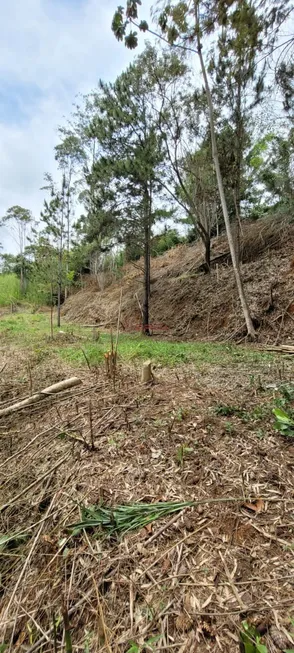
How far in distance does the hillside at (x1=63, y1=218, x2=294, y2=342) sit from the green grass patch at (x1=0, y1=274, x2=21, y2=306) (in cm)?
1009

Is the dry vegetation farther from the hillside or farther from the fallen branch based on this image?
the hillside

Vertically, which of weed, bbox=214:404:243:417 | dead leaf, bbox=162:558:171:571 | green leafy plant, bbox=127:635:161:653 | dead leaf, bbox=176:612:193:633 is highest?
weed, bbox=214:404:243:417

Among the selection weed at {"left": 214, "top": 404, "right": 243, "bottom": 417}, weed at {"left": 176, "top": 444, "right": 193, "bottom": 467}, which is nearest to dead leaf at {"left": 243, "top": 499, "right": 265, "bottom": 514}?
weed at {"left": 176, "top": 444, "right": 193, "bottom": 467}

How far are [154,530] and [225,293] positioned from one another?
6233 millimetres

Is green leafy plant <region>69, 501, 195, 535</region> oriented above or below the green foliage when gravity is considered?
below

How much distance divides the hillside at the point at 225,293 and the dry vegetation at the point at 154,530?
3.47 meters

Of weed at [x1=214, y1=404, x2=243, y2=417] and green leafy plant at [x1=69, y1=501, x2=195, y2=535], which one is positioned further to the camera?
weed at [x1=214, y1=404, x2=243, y2=417]

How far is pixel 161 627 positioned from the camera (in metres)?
0.84

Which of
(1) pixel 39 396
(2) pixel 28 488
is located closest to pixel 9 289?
(1) pixel 39 396

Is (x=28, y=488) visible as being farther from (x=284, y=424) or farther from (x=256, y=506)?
(x=284, y=424)

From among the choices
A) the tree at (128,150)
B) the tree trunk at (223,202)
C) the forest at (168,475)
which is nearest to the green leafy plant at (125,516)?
the forest at (168,475)

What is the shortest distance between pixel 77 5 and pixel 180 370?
16.0 ft

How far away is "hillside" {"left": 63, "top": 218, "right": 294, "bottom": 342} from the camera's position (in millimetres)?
5461

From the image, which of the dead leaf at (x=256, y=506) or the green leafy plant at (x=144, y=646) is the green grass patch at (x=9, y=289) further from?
the green leafy plant at (x=144, y=646)
